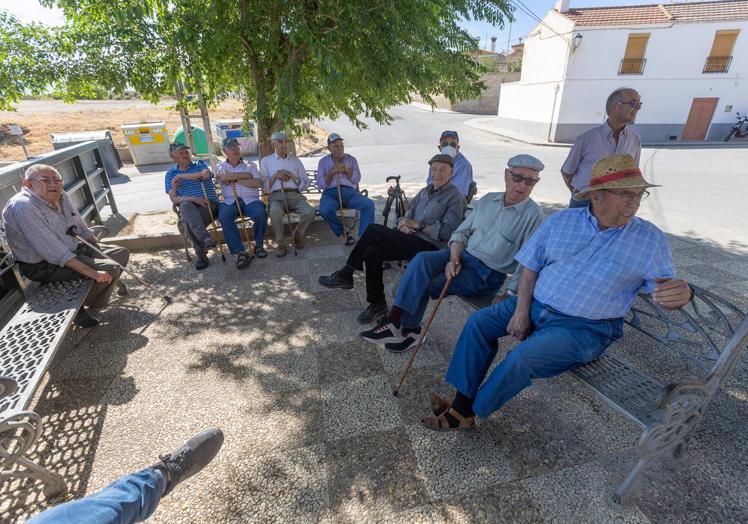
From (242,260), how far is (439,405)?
3167 mm

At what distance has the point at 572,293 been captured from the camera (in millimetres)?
2092

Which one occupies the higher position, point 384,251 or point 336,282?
point 384,251

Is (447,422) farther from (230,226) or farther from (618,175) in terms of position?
(230,226)

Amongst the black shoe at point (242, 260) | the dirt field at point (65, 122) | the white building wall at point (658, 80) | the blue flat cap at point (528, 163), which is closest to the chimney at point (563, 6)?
the white building wall at point (658, 80)

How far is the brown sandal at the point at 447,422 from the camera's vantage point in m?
2.21

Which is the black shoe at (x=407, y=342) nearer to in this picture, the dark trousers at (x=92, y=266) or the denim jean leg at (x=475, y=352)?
the denim jean leg at (x=475, y=352)

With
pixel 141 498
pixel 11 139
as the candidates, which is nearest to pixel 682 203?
pixel 141 498

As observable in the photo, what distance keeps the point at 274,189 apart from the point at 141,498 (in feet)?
13.4

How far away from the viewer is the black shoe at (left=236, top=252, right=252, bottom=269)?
455 centimetres

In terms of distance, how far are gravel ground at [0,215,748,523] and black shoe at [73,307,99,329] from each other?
3.6 inches

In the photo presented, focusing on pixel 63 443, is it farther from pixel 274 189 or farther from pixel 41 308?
pixel 274 189

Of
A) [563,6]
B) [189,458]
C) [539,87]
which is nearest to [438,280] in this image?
[189,458]

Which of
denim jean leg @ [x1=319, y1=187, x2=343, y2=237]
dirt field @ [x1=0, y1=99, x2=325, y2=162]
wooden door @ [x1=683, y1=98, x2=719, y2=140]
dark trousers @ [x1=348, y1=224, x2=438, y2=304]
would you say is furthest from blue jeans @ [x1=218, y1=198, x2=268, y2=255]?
wooden door @ [x1=683, y1=98, x2=719, y2=140]

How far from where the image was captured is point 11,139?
17109 mm
